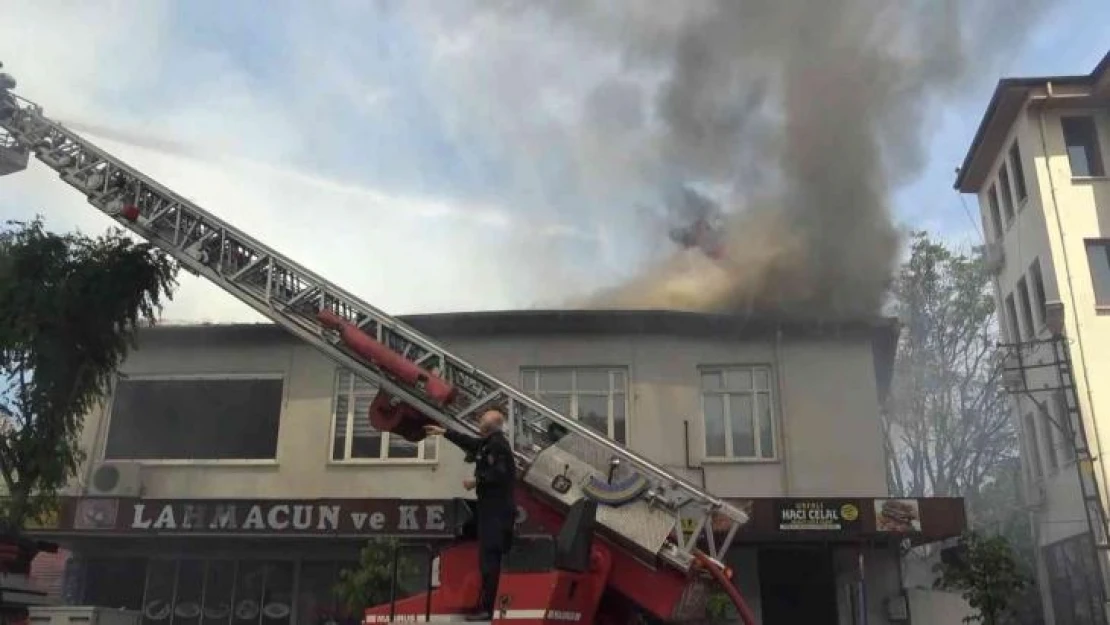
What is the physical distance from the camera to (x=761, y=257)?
17.4 metres

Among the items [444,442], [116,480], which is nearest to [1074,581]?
[444,442]

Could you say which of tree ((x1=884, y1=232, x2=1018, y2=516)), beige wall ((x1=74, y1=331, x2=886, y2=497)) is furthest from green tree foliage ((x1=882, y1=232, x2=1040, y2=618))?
beige wall ((x1=74, y1=331, x2=886, y2=497))

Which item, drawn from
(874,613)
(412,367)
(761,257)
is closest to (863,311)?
(761,257)

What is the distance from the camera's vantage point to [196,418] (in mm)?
19141

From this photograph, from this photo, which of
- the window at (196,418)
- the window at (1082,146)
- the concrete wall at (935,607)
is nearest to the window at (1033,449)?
the window at (1082,146)

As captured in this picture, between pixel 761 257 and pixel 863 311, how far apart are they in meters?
2.39

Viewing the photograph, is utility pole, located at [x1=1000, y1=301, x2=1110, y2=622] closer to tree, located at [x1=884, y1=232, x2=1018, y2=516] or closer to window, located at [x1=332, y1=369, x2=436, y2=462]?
tree, located at [x1=884, y1=232, x2=1018, y2=516]

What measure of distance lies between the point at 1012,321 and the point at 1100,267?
447 cm

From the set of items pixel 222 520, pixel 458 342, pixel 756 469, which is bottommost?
pixel 222 520

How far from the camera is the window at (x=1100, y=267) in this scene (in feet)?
71.8

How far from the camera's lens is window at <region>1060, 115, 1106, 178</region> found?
22.9 metres

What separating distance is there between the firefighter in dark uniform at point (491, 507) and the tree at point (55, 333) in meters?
7.27

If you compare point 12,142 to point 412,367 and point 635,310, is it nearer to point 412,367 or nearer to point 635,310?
point 412,367

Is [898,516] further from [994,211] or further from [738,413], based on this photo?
[994,211]
